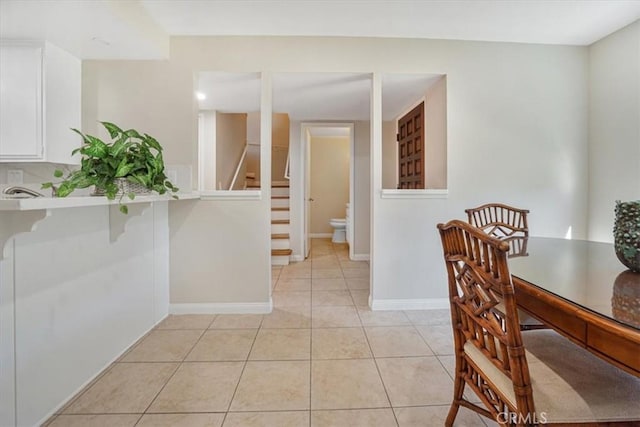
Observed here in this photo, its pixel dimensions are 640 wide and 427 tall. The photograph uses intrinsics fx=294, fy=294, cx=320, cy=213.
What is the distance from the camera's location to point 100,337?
1711 millimetres

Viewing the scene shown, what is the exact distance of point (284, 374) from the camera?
1.67m

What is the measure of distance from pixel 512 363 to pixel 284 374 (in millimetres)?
1236

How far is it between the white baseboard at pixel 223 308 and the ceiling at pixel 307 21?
2099mm

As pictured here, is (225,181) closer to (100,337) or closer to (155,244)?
(155,244)

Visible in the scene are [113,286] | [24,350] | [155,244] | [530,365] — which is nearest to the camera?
[530,365]

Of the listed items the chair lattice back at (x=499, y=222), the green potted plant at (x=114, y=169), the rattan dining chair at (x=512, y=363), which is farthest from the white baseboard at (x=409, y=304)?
the green potted plant at (x=114, y=169)

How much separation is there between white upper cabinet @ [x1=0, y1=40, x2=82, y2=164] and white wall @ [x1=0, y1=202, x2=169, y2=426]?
90 centimetres

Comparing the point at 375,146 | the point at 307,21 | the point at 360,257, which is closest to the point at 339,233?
the point at 360,257

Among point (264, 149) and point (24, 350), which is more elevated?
point (264, 149)

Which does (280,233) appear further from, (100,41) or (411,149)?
(100,41)

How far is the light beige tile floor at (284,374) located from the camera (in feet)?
4.44

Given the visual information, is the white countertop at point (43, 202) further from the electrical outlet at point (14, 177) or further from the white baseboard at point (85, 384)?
the electrical outlet at point (14, 177)

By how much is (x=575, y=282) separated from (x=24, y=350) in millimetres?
2166

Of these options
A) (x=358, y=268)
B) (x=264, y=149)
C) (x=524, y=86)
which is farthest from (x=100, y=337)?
(x=524, y=86)
